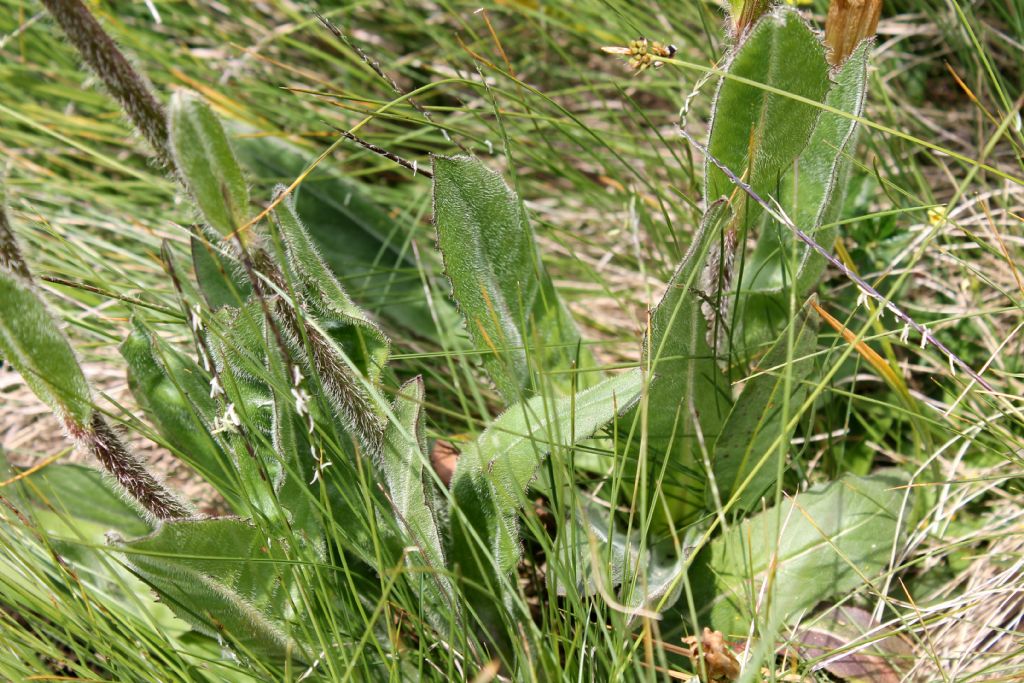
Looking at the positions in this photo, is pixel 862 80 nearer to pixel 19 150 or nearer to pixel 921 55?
pixel 921 55

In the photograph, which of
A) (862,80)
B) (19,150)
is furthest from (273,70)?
(862,80)

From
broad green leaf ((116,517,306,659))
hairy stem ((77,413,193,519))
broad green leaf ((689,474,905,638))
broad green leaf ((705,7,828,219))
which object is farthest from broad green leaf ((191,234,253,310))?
broad green leaf ((689,474,905,638))

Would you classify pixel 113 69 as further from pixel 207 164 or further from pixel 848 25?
pixel 848 25

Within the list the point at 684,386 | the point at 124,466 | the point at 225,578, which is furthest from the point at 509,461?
the point at 124,466

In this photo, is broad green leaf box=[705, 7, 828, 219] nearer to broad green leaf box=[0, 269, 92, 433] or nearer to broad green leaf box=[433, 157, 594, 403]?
broad green leaf box=[433, 157, 594, 403]

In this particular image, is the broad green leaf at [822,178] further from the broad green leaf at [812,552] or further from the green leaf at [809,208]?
the broad green leaf at [812,552]
